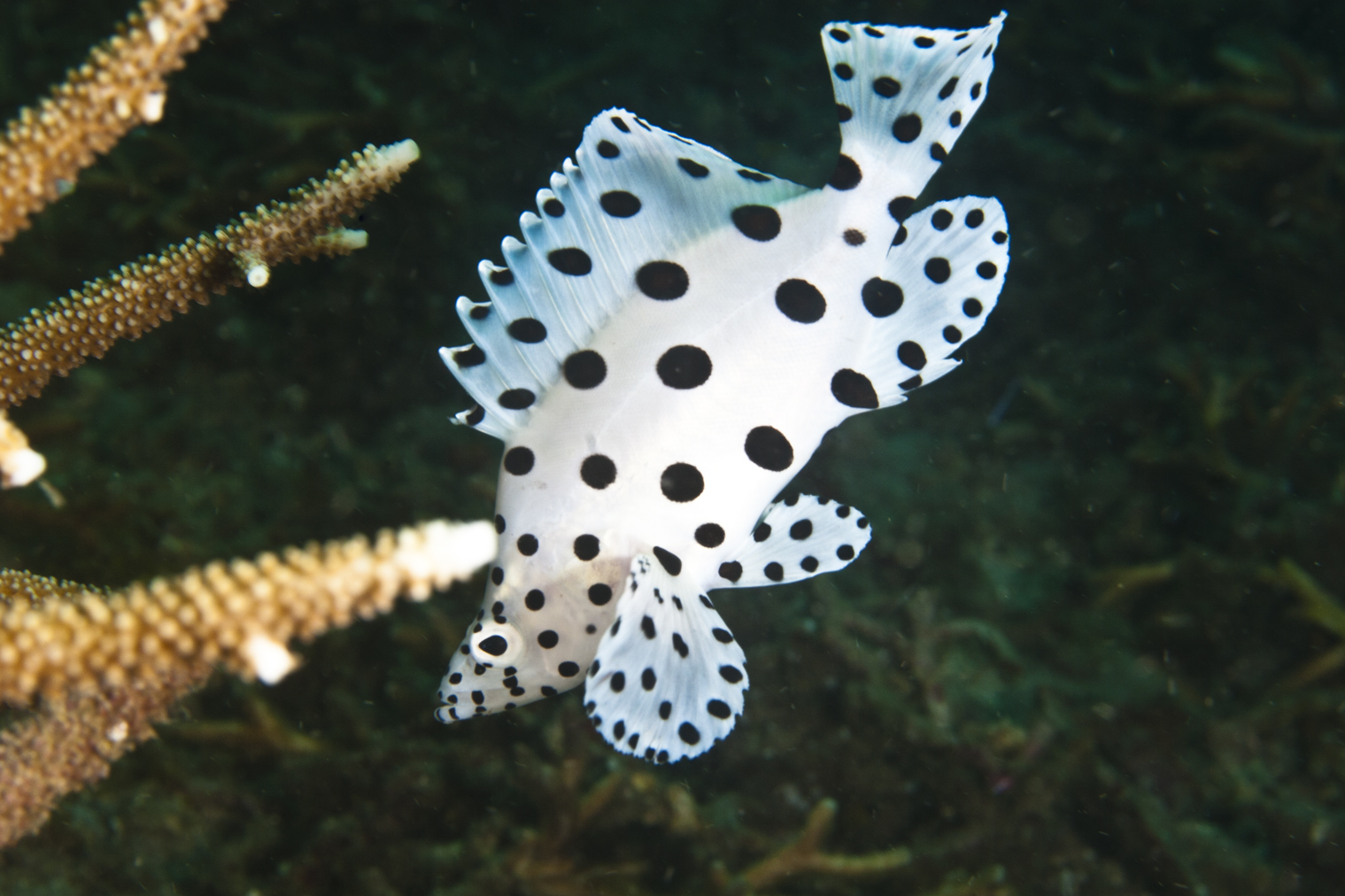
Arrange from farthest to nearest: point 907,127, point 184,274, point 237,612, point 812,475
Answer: point 812,475, point 907,127, point 184,274, point 237,612

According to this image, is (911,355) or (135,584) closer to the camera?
(135,584)

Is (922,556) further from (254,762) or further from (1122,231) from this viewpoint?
(254,762)

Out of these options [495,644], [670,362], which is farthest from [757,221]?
[495,644]

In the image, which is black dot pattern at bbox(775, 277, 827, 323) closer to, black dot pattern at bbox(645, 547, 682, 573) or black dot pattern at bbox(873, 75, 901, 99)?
black dot pattern at bbox(873, 75, 901, 99)

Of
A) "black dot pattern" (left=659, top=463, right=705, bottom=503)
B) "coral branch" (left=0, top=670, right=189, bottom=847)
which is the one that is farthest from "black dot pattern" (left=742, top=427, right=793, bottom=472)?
"coral branch" (left=0, top=670, right=189, bottom=847)

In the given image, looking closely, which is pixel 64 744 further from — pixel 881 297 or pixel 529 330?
pixel 881 297

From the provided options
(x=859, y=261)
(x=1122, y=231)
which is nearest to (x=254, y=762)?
(x=859, y=261)
